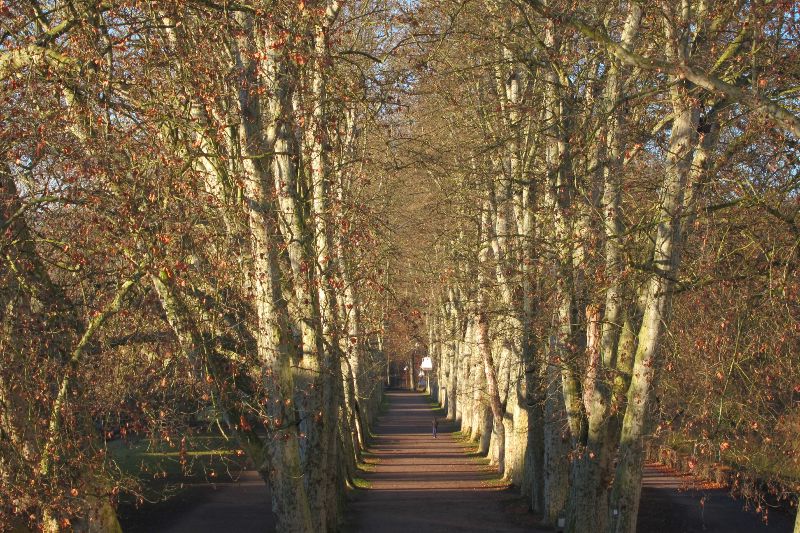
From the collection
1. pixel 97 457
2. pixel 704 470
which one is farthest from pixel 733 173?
pixel 97 457

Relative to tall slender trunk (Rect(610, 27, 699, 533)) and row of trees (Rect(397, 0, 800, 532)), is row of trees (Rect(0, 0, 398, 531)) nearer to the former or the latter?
row of trees (Rect(397, 0, 800, 532))

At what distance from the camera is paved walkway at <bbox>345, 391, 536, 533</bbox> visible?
23.8 meters

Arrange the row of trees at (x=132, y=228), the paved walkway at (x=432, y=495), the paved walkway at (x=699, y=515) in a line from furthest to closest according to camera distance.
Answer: the paved walkway at (x=432, y=495)
the paved walkway at (x=699, y=515)
the row of trees at (x=132, y=228)

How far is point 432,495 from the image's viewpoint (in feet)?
97.0

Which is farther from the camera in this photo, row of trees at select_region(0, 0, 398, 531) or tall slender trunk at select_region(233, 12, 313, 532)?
tall slender trunk at select_region(233, 12, 313, 532)

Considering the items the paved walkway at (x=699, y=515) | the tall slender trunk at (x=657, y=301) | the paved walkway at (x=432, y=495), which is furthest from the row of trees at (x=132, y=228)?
the paved walkway at (x=432, y=495)

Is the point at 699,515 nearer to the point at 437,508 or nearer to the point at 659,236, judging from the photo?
the point at 437,508

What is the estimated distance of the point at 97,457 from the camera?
11.0m

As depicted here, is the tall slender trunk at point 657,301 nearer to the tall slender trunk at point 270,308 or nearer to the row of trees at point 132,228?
the row of trees at point 132,228

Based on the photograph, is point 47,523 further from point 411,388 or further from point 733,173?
point 411,388

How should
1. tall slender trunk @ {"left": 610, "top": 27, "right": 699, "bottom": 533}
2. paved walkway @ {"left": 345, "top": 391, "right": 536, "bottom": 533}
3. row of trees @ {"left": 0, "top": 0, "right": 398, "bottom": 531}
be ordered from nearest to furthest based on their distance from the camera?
row of trees @ {"left": 0, "top": 0, "right": 398, "bottom": 531} → tall slender trunk @ {"left": 610, "top": 27, "right": 699, "bottom": 533} → paved walkway @ {"left": 345, "top": 391, "right": 536, "bottom": 533}

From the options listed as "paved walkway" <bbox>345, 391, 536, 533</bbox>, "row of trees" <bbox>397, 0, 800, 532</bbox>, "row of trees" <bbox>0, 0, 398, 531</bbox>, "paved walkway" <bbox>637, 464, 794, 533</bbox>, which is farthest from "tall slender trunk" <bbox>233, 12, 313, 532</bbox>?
"paved walkway" <bbox>345, 391, 536, 533</bbox>

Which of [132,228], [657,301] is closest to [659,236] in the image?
[657,301]

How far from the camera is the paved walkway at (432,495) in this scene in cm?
2383
